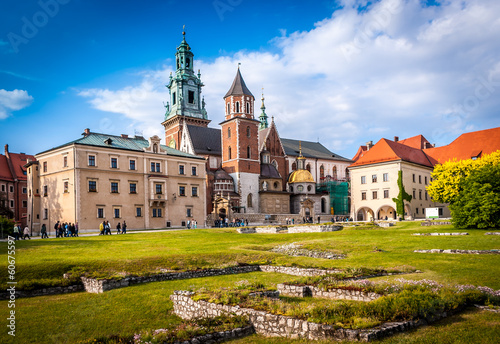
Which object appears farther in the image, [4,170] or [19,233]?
[4,170]

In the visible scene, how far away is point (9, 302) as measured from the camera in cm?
1395

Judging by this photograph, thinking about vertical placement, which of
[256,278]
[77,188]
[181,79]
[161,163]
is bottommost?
[256,278]

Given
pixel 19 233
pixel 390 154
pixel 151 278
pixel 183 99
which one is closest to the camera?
pixel 151 278

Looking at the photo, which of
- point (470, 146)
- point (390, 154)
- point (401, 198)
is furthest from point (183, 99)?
point (470, 146)

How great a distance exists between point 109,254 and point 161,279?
6.50 m

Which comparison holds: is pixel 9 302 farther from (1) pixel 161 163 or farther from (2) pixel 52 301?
(1) pixel 161 163

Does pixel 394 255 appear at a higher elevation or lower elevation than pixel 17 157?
lower

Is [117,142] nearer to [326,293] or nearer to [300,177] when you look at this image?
[300,177]

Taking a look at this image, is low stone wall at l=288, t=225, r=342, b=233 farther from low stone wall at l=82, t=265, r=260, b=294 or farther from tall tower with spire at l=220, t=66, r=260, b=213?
tall tower with spire at l=220, t=66, r=260, b=213

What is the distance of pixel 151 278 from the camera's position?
1691 cm

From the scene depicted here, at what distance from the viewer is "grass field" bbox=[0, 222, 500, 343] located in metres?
9.43

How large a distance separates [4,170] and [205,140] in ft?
120

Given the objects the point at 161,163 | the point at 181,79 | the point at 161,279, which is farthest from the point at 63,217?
the point at 181,79

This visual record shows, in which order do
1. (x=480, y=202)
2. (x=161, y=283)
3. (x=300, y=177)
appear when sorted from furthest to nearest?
1. (x=300, y=177)
2. (x=480, y=202)
3. (x=161, y=283)
